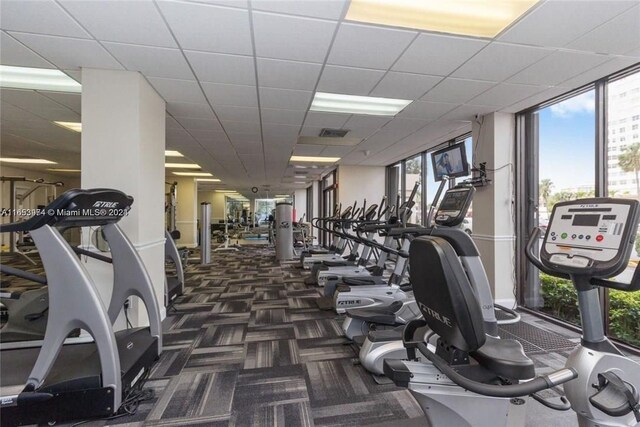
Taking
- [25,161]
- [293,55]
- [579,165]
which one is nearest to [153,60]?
[293,55]

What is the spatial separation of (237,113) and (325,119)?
1286 mm

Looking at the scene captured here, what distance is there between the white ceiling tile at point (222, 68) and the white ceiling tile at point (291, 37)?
26 cm

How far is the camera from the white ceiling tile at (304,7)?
2.02 metres

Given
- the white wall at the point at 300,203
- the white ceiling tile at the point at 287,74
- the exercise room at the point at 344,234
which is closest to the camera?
the exercise room at the point at 344,234

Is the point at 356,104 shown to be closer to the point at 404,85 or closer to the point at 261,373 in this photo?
the point at 404,85

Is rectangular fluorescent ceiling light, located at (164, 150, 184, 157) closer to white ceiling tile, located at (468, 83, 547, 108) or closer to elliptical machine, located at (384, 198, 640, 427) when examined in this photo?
white ceiling tile, located at (468, 83, 547, 108)

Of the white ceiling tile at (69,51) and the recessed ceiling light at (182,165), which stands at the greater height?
the white ceiling tile at (69,51)

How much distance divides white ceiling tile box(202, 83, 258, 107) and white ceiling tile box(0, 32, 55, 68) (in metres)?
1.43

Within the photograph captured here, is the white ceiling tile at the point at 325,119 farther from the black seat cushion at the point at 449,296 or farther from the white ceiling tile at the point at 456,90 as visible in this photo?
the black seat cushion at the point at 449,296

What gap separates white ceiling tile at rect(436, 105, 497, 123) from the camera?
3.98 meters

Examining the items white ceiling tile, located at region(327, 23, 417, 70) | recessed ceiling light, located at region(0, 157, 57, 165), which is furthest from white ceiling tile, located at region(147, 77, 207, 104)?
recessed ceiling light, located at region(0, 157, 57, 165)

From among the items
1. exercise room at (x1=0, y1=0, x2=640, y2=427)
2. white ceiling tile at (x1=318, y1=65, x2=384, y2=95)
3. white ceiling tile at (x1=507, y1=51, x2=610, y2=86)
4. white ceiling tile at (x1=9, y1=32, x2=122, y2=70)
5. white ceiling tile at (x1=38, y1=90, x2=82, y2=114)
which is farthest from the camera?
white ceiling tile at (x1=38, y1=90, x2=82, y2=114)

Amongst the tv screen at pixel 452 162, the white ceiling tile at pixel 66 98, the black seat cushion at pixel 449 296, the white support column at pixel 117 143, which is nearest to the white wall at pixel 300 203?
the tv screen at pixel 452 162

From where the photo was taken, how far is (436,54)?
106 inches
